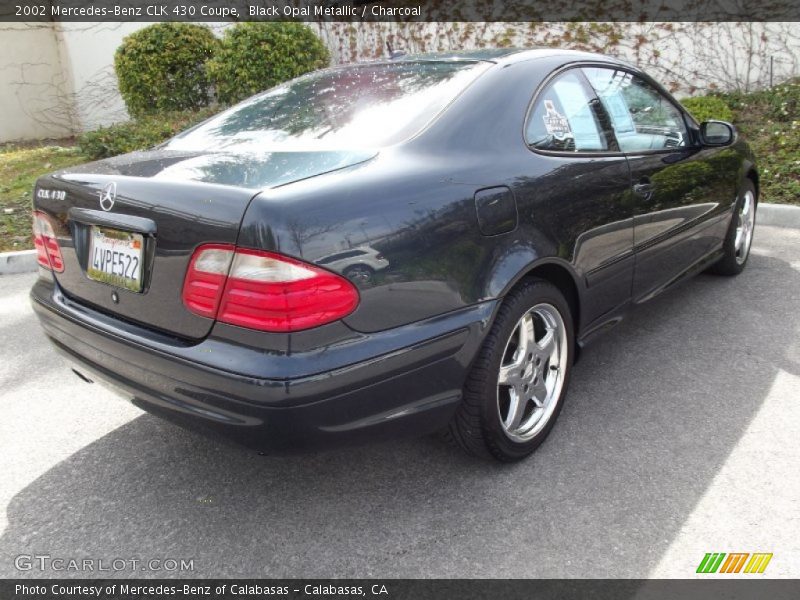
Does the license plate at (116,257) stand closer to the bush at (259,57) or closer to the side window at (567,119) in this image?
the side window at (567,119)

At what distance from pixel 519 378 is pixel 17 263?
4.86m

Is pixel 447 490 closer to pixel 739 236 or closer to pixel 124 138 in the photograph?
pixel 739 236

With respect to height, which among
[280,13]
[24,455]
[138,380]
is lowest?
[24,455]

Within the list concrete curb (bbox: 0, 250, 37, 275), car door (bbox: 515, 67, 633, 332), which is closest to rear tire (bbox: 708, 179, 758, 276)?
car door (bbox: 515, 67, 633, 332)

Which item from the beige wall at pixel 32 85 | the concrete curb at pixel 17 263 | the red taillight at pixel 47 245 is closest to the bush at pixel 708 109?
the concrete curb at pixel 17 263

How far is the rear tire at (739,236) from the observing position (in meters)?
4.40

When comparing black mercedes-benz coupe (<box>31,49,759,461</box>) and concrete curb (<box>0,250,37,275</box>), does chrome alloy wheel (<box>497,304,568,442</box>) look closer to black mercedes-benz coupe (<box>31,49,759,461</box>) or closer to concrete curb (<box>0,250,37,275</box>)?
black mercedes-benz coupe (<box>31,49,759,461</box>)

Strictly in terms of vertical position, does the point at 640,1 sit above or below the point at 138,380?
above

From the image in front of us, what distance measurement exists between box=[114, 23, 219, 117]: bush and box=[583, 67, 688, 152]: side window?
23.9 feet

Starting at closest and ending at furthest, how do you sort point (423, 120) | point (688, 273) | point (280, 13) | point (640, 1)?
point (423, 120) → point (688, 273) → point (640, 1) → point (280, 13)

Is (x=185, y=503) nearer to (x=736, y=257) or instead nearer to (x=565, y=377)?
(x=565, y=377)

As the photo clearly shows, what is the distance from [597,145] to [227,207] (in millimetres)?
1737

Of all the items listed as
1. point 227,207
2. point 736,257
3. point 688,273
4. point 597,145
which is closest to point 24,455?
point 227,207

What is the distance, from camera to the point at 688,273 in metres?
3.83
